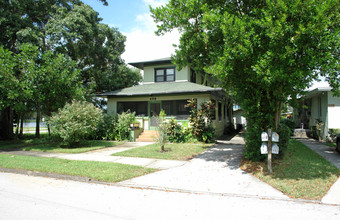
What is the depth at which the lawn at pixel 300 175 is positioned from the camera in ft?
17.2

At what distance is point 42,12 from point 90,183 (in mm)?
16156

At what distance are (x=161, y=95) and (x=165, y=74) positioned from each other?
328cm

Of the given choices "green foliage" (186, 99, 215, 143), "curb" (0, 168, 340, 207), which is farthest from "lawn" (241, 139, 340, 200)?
"green foliage" (186, 99, 215, 143)

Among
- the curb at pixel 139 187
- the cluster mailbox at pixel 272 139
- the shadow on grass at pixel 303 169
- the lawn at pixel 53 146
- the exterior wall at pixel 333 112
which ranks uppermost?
the exterior wall at pixel 333 112

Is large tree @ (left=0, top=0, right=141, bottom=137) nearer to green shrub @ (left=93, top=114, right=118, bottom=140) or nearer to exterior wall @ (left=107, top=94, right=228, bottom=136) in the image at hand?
exterior wall @ (left=107, top=94, right=228, bottom=136)

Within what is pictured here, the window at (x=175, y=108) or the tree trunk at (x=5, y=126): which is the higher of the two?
the window at (x=175, y=108)

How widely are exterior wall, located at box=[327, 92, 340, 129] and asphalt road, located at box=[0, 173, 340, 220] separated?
11.4 metres

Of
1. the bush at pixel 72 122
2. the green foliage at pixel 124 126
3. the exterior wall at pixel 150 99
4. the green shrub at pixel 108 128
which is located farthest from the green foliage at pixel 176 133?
the bush at pixel 72 122

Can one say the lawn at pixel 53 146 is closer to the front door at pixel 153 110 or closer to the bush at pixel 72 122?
the bush at pixel 72 122

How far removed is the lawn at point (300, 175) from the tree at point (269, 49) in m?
0.91

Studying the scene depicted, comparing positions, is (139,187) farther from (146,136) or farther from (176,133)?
(146,136)

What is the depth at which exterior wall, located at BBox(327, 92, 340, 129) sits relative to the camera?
44.6ft

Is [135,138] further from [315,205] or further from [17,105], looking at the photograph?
[315,205]

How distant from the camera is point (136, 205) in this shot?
15.0 ft
